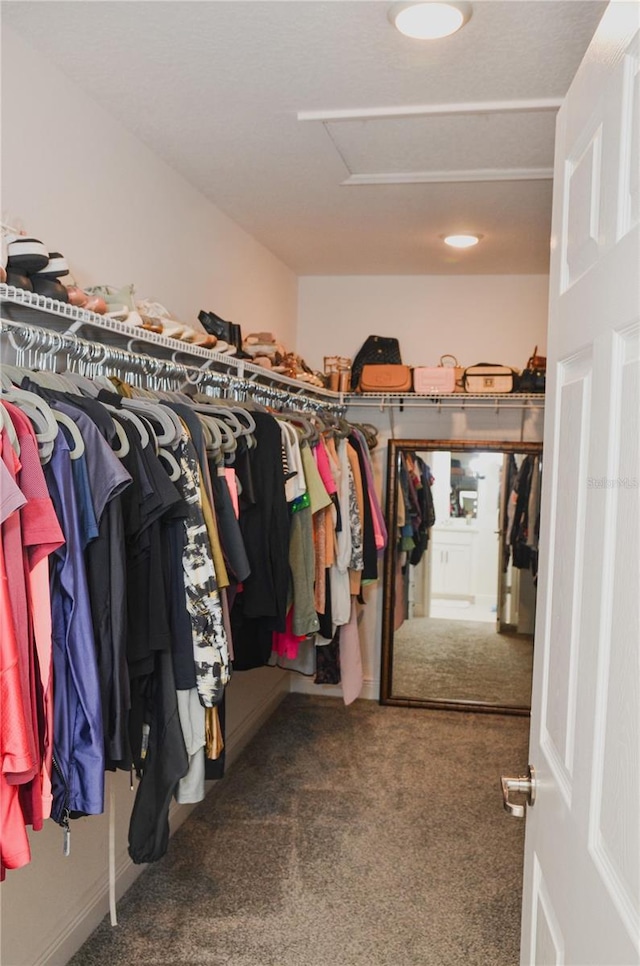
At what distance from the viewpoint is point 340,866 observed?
2740mm

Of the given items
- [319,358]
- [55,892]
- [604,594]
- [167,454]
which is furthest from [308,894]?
[319,358]

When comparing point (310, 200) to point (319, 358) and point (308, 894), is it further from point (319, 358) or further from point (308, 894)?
point (308, 894)

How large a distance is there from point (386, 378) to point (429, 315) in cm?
61

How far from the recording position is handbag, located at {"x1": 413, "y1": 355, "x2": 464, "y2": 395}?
416 cm

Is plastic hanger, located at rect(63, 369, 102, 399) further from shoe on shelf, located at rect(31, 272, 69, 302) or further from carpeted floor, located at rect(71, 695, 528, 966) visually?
carpeted floor, located at rect(71, 695, 528, 966)

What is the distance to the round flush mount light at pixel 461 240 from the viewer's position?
146 inches

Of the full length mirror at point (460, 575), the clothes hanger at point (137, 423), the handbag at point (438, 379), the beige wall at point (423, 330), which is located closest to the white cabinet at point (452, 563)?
the full length mirror at point (460, 575)

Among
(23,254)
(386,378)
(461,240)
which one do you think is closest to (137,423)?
(23,254)

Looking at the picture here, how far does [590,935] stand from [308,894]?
6.43ft

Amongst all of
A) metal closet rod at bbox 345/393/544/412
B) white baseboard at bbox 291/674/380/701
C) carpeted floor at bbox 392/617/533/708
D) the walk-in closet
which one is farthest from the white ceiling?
white baseboard at bbox 291/674/380/701

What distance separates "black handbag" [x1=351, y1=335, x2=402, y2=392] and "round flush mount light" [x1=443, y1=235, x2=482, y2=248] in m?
0.80

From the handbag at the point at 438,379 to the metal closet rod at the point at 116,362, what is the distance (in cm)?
101

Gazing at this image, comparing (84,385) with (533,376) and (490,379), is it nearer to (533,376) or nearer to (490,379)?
(490,379)

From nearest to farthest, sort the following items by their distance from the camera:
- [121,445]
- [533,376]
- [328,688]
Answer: [121,445]
[533,376]
[328,688]
